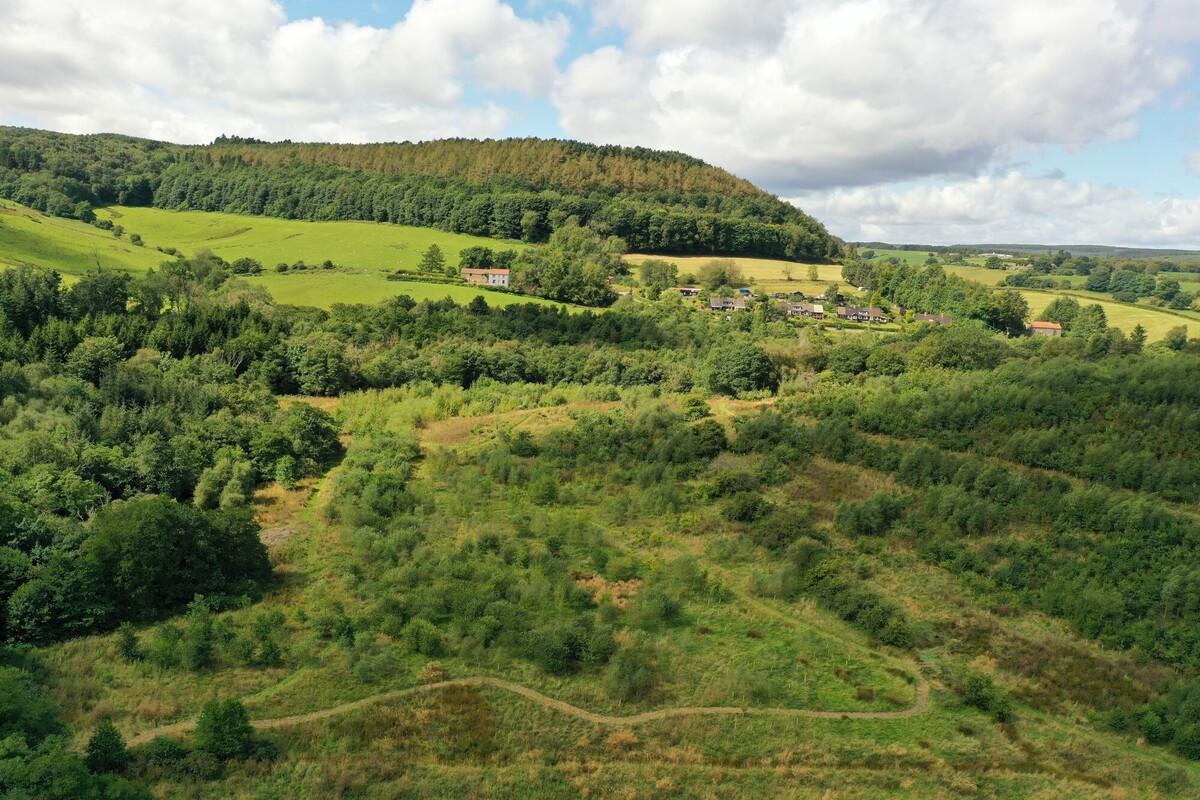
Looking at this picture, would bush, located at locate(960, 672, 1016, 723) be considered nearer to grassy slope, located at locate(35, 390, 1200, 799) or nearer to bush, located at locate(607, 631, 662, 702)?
grassy slope, located at locate(35, 390, 1200, 799)

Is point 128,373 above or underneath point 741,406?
above

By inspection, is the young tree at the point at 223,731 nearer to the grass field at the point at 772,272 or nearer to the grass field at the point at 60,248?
the grass field at the point at 60,248

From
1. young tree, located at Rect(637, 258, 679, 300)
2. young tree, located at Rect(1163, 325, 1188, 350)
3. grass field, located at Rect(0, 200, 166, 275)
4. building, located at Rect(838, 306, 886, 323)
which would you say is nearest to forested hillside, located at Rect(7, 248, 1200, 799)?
young tree, located at Rect(1163, 325, 1188, 350)

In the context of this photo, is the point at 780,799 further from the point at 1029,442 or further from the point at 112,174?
the point at 112,174

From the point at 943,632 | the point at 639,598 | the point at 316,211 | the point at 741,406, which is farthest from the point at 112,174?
the point at 943,632

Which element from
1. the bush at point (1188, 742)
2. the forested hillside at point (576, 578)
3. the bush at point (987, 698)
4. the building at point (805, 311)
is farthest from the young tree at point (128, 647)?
the building at point (805, 311)

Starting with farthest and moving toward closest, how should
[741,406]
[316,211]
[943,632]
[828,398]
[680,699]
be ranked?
1. [316,211]
2. [741,406]
3. [828,398]
4. [943,632]
5. [680,699]

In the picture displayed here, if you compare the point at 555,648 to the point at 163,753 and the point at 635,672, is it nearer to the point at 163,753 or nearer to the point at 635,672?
the point at 635,672
